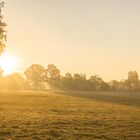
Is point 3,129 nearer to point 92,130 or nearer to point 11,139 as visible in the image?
point 11,139

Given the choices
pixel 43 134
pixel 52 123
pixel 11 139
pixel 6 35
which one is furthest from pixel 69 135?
pixel 6 35

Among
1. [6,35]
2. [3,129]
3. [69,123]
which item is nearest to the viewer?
[3,129]

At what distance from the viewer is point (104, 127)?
104 ft

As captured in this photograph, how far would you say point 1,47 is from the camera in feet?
178

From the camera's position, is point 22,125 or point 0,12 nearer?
point 22,125

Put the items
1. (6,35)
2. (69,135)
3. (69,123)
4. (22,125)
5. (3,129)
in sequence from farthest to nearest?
(6,35) < (69,123) < (22,125) < (3,129) < (69,135)

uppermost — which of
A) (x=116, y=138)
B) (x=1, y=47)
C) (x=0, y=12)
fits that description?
(x=0, y=12)

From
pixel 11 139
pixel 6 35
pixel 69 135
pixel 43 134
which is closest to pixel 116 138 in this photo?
pixel 69 135

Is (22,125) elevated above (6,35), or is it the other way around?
(6,35)

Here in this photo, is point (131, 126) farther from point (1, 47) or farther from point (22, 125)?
point (1, 47)

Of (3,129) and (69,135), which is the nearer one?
(69,135)

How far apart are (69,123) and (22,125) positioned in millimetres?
5000

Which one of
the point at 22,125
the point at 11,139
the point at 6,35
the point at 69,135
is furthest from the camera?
the point at 6,35

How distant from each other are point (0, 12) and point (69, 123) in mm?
26847
